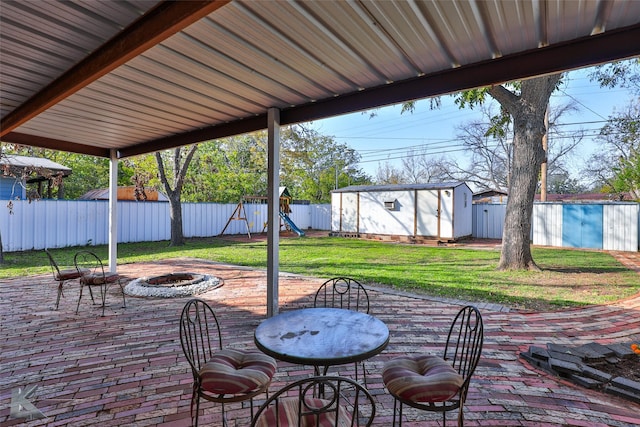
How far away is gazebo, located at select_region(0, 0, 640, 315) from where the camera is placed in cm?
186

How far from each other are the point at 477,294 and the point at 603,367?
236 centimetres

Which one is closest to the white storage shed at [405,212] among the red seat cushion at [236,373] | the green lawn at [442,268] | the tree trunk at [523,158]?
the green lawn at [442,268]

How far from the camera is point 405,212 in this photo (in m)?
13.4

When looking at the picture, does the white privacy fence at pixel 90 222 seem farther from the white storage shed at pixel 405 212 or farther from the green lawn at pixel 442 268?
the white storage shed at pixel 405 212

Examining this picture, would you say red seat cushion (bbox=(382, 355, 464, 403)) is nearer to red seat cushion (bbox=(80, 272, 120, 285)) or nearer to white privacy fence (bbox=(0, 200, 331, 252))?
red seat cushion (bbox=(80, 272, 120, 285))

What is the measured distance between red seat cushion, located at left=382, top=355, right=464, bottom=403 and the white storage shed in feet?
36.7

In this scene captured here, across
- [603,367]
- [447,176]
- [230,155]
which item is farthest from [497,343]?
[447,176]

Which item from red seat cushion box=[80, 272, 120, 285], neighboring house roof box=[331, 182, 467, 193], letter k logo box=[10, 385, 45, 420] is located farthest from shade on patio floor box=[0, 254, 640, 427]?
neighboring house roof box=[331, 182, 467, 193]

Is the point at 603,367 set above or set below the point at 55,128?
below

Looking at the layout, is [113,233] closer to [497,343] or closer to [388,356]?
[388,356]

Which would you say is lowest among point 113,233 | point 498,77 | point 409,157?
point 113,233

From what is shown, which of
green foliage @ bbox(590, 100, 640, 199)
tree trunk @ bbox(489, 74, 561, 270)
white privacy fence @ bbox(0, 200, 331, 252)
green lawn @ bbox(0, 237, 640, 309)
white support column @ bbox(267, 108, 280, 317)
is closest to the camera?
white support column @ bbox(267, 108, 280, 317)

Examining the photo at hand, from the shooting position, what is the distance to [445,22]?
77.6 inches

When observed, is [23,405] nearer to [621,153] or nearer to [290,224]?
[290,224]
